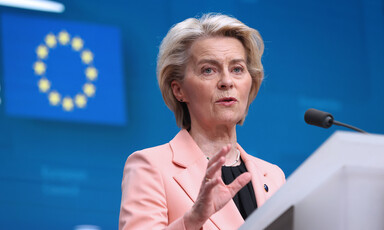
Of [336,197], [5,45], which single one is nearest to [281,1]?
[5,45]

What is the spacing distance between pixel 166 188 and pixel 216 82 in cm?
41

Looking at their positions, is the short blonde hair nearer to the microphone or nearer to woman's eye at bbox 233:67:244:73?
woman's eye at bbox 233:67:244:73

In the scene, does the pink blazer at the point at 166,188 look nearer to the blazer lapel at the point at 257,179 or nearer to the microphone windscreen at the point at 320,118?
the blazer lapel at the point at 257,179

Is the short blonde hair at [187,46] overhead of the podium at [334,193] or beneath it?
overhead

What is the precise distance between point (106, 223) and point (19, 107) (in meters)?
Answer: 0.83

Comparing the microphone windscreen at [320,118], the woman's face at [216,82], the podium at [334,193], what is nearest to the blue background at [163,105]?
the woman's face at [216,82]

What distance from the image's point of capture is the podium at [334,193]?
3.37 feet

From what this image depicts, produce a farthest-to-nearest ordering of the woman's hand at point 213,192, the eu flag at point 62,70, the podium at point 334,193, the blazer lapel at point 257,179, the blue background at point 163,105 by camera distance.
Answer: the eu flag at point 62,70 < the blue background at point 163,105 < the blazer lapel at point 257,179 < the woman's hand at point 213,192 < the podium at point 334,193

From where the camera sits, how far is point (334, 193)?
1.08m

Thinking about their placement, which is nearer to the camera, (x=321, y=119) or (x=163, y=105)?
(x=321, y=119)

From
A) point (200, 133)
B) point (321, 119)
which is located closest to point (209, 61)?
point (200, 133)

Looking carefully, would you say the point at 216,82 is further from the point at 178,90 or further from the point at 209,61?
the point at 178,90

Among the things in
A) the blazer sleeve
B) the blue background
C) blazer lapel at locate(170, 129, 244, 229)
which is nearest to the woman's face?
blazer lapel at locate(170, 129, 244, 229)

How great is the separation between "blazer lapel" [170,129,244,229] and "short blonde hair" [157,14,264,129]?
16 centimetres
